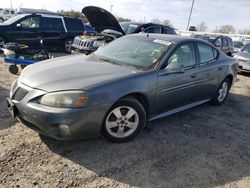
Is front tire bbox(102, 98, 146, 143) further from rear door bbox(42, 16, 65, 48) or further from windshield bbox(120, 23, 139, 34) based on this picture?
rear door bbox(42, 16, 65, 48)

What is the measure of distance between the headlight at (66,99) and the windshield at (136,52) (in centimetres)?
125

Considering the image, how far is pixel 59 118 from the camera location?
3367 mm

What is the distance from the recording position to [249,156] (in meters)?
4.14

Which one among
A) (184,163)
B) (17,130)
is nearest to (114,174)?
(184,163)

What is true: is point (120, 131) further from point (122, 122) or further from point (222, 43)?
point (222, 43)

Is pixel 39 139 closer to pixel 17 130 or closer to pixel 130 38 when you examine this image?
pixel 17 130

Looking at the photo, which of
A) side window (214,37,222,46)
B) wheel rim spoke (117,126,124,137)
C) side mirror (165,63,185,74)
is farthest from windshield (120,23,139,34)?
wheel rim spoke (117,126,124,137)

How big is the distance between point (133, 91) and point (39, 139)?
4.75ft

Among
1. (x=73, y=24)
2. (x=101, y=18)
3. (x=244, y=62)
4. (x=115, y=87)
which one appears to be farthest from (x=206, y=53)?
(x=73, y=24)

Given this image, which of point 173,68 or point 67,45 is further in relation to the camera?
point 67,45

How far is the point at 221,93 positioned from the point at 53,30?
816 centimetres

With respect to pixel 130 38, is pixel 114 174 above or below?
below

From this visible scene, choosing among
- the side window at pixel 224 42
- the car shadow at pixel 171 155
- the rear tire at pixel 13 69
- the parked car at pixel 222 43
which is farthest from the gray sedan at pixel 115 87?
the side window at pixel 224 42

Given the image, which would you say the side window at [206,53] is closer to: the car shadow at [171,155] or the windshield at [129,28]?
the car shadow at [171,155]
